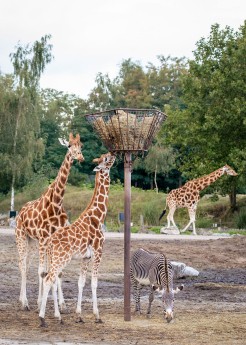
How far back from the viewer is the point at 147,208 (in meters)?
45.4

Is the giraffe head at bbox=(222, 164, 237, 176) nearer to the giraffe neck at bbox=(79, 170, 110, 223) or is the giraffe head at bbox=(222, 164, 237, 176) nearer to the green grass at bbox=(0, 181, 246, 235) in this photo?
the green grass at bbox=(0, 181, 246, 235)

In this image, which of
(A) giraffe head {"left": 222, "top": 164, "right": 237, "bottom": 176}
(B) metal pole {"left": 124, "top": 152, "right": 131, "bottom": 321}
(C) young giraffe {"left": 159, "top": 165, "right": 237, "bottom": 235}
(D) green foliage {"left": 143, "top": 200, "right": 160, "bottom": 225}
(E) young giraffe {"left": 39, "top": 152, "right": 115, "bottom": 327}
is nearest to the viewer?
(E) young giraffe {"left": 39, "top": 152, "right": 115, "bottom": 327}

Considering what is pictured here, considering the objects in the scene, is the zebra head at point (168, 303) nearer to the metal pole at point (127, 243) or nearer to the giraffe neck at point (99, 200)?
the metal pole at point (127, 243)

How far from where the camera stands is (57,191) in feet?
51.5

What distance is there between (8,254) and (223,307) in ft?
36.0

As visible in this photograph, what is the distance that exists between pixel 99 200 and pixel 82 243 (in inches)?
38.4

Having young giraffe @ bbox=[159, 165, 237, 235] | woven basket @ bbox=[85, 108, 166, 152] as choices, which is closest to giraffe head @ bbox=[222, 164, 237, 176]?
young giraffe @ bbox=[159, 165, 237, 235]

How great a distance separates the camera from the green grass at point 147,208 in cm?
4475

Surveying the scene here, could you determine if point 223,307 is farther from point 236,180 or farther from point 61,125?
point 61,125

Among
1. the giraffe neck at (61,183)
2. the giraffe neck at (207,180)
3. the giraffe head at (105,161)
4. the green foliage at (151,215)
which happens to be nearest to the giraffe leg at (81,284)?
the giraffe neck at (61,183)

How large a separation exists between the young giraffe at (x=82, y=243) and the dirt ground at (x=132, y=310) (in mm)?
557

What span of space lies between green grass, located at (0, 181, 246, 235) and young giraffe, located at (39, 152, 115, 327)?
25466 mm

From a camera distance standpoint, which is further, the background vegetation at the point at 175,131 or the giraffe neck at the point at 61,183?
the background vegetation at the point at 175,131

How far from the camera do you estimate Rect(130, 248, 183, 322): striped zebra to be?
14.4m
